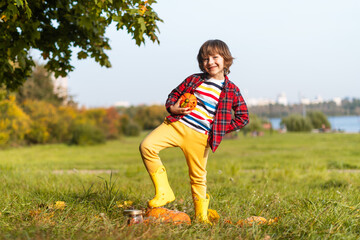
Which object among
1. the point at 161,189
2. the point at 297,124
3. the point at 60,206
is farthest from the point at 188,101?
the point at 297,124

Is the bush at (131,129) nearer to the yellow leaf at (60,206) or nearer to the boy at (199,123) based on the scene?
the yellow leaf at (60,206)

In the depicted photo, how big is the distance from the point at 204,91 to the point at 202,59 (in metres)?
0.29

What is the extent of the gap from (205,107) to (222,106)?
16cm

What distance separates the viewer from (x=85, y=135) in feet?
61.2

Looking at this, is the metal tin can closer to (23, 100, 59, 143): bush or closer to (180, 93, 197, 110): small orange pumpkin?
(180, 93, 197, 110): small orange pumpkin

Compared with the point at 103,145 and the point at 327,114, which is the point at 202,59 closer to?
the point at 103,145

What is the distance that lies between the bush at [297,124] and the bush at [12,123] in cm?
1578

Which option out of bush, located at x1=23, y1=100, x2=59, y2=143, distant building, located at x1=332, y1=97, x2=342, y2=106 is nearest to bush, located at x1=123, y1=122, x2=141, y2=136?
bush, located at x1=23, y1=100, x2=59, y2=143

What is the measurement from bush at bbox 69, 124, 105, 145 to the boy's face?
52.2 feet

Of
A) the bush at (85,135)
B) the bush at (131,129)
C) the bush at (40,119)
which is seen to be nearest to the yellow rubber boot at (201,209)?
the bush at (85,135)

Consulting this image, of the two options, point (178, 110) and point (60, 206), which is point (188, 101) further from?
point (60, 206)

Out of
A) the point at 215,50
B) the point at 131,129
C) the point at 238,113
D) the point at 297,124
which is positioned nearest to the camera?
the point at 215,50

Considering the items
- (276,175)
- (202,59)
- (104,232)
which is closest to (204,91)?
(202,59)

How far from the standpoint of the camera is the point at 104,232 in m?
2.76
